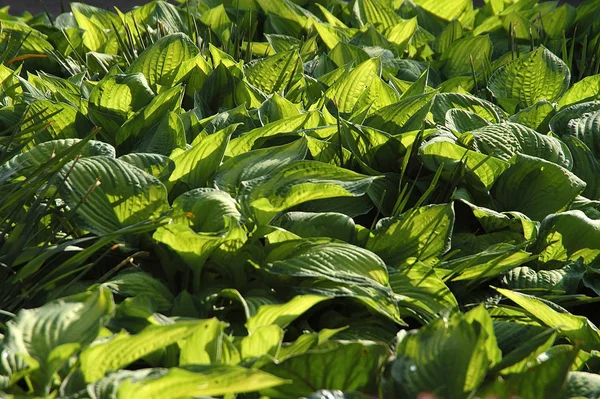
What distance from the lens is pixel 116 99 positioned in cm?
223

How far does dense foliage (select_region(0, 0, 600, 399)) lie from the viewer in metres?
1.34

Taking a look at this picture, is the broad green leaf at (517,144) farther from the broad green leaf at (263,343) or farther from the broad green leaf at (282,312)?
the broad green leaf at (263,343)

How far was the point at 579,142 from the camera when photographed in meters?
2.17

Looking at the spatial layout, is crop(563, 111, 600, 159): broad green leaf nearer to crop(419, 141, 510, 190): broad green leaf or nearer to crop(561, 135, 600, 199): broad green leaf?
crop(561, 135, 600, 199): broad green leaf

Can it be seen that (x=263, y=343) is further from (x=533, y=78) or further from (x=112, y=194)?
(x=533, y=78)

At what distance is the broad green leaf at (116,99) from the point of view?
217 cm

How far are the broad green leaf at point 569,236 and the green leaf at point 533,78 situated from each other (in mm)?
770

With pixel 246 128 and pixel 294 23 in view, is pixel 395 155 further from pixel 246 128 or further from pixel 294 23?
pixel 294 23

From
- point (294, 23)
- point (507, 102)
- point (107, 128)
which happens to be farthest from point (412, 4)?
point (107, 128)

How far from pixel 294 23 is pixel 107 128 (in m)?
1.27

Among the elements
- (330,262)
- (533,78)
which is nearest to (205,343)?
(330,262)

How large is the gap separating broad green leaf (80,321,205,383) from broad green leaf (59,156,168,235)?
39cm

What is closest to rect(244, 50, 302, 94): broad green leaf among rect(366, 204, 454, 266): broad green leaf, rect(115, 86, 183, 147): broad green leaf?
rect(115, 86, 183, 147): broad green leaf

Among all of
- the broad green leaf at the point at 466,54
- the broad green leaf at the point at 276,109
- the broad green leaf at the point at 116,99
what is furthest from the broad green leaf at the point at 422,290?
the broad green leaf at the point at 466,54
